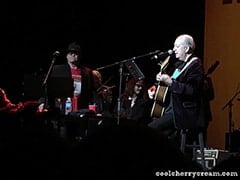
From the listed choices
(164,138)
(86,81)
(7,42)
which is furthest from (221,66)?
(164,138)

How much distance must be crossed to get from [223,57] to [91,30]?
236 centimetres

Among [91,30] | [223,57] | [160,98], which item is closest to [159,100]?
[160,98]

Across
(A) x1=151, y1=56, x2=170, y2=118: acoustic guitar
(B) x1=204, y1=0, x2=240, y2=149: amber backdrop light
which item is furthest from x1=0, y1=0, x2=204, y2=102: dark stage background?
(A) x1=151, y1=56, x2=170, y2=118: acoustic guitar

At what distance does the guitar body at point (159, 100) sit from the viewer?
252 inches

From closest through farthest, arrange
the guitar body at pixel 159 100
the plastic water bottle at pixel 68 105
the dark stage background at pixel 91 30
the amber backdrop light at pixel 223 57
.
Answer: the guitar body at pixel 159 100 → the plastic water bottle at pixel 68 105 → the amber backdrop light at pixel 223 57 → the dark stage background at pixel 91 30

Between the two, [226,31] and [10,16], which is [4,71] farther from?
[226,31]

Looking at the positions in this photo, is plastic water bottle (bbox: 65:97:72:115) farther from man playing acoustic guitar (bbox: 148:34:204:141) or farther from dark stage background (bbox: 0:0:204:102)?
dark stage background (bbox: 0:0:204:102)

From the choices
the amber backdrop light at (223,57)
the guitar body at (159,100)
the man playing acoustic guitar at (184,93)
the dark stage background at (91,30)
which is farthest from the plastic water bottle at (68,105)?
the amber backdrop light at (223,57)

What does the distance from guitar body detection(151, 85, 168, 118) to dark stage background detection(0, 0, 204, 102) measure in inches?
151

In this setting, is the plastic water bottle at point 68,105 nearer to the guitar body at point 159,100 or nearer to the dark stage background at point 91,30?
the guitar body at point 159,100

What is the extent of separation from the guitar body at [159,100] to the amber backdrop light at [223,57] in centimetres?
334

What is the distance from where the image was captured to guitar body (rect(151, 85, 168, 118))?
641 cm

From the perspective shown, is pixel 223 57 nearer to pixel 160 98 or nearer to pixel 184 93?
pixel 160 98

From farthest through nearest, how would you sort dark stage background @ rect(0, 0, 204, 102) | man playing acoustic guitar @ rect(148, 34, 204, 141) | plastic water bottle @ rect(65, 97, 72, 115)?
1. dark stage background @ rect(0, 0, 204, 102)
2. plastic water bottle @ rect(65, 97, 72, 115)
3. man playing acoustic guitar @ rect(148, 34, 204, 141)
